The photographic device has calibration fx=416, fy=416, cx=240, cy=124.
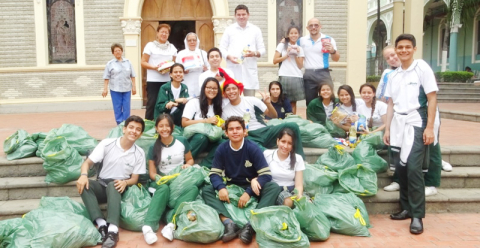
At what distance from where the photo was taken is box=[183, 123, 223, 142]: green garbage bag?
16.3ft

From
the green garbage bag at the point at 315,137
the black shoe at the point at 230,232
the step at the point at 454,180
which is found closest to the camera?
the black shoe at the point at 230,232

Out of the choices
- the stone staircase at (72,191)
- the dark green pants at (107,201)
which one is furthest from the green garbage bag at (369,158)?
the dark green pants at (107,201)

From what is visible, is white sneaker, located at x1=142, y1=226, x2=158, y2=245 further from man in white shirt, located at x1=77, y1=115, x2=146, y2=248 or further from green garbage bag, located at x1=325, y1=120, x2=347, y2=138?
green garbage bag, located at x1=325, y1=120, x2=347, y2=138

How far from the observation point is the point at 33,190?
4809 millimetres

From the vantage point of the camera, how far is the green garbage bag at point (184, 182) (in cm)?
428

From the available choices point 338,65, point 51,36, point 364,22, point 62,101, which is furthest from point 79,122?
point 364,22

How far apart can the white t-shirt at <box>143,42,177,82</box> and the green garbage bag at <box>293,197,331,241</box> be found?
136 inches

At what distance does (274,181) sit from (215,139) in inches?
39.2

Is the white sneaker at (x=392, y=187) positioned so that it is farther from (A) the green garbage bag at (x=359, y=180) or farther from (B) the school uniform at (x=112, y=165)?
(B) the school uniform at (x=112, y=165)

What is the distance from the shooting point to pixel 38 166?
507 cm

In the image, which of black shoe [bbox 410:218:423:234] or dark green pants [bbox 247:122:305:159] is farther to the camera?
dark green pants [bbox 247:122:305:159]

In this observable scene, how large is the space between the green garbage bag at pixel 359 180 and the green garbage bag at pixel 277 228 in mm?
1089

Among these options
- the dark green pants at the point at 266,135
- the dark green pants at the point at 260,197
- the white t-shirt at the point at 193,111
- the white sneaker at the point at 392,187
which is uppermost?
the white t-shirt at the point at 193,111

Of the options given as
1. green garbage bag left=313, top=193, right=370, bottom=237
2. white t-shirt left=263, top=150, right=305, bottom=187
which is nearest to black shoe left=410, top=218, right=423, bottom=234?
green garbage bag left=313, top=193, right=370, bottom=237
